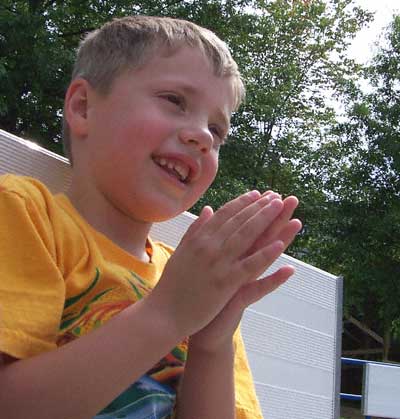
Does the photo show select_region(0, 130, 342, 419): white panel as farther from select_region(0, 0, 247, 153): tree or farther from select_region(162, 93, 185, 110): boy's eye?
select_region(0, 0, 247, 153): tree

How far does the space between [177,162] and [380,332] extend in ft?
51.9

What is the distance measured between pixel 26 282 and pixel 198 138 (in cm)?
40

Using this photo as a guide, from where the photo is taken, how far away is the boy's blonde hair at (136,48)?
119 centimetres

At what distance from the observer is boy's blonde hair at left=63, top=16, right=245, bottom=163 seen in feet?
3.90

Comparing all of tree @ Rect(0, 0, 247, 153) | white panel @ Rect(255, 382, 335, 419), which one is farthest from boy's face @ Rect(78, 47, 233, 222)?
tree @ Rect(0, 0, 247, 153)

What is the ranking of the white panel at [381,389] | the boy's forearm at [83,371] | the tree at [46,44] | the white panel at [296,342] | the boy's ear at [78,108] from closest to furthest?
the boy's forearm at [83,371] → the boy's ear at [78,108] → the white panel at [296,342] → the white panel at [381,389] → the tree at [46,44]

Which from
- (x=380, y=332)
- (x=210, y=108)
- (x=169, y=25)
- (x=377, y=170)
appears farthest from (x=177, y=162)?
(x=380, y=332)

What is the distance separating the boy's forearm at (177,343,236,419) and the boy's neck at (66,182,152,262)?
224mm

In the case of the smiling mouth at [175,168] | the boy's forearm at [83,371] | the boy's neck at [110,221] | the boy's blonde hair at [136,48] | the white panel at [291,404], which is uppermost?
the boy's blonde hair at [136,48]

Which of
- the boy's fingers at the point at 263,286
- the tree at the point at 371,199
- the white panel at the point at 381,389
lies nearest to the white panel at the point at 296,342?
the boy's fingers at the point at 263,286

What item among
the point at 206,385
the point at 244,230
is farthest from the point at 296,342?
Result: the point at 244,230

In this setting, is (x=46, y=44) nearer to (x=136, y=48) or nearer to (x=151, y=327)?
(x=136, y=48)

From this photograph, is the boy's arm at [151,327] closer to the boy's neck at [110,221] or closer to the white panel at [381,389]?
the boy's neck at [110,221]

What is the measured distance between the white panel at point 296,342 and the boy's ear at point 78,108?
46 centimetres
